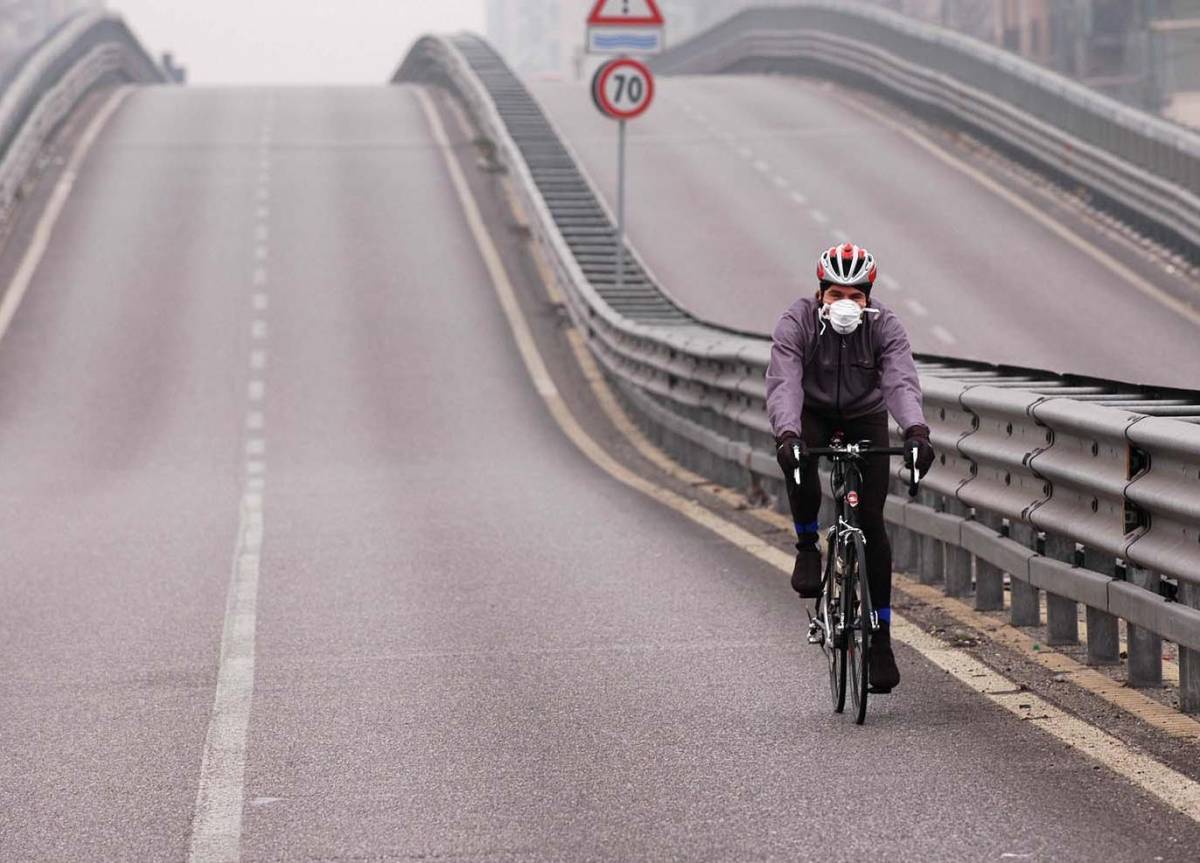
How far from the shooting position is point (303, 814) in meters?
6.33

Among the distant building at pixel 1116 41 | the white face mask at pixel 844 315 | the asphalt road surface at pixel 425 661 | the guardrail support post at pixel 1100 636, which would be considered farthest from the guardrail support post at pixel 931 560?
the distant building at pixel 1116 41

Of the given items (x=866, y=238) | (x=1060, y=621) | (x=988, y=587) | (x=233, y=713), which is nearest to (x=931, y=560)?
(x=988, y=587)

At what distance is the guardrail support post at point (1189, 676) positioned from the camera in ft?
24.3

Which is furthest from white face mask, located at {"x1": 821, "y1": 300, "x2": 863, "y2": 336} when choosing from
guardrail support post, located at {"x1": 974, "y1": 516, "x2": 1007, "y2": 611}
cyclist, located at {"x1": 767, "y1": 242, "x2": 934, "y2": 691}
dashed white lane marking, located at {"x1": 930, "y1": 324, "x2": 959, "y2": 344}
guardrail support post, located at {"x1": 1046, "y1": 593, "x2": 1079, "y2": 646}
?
dashed white lane marking, located at {"x1": 930, "y1": 324, "x2": 959, "y2": 344}

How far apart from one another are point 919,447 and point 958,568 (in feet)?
9.61

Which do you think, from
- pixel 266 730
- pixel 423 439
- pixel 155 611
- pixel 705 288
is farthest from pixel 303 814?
pixel 705 288

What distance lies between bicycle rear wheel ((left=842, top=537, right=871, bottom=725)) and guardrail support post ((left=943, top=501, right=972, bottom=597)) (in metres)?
2.70

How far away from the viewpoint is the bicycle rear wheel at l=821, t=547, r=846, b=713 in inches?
303

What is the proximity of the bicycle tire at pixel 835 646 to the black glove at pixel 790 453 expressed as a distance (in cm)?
45

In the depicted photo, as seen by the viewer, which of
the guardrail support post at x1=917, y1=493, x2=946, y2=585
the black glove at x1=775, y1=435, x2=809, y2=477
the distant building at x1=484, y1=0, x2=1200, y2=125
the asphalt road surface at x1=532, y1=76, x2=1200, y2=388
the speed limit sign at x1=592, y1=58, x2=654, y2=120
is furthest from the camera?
the distant building at x1=484, y1=0, x2=1200, y2=125

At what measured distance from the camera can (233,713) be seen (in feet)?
26.1

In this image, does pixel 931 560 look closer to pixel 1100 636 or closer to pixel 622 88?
pixel 1100 636

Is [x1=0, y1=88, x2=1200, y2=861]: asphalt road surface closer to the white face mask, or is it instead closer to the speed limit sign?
the white face mask

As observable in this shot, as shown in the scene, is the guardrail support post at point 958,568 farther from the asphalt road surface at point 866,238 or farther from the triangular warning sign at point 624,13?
the triangular warning sign at point 624,13
